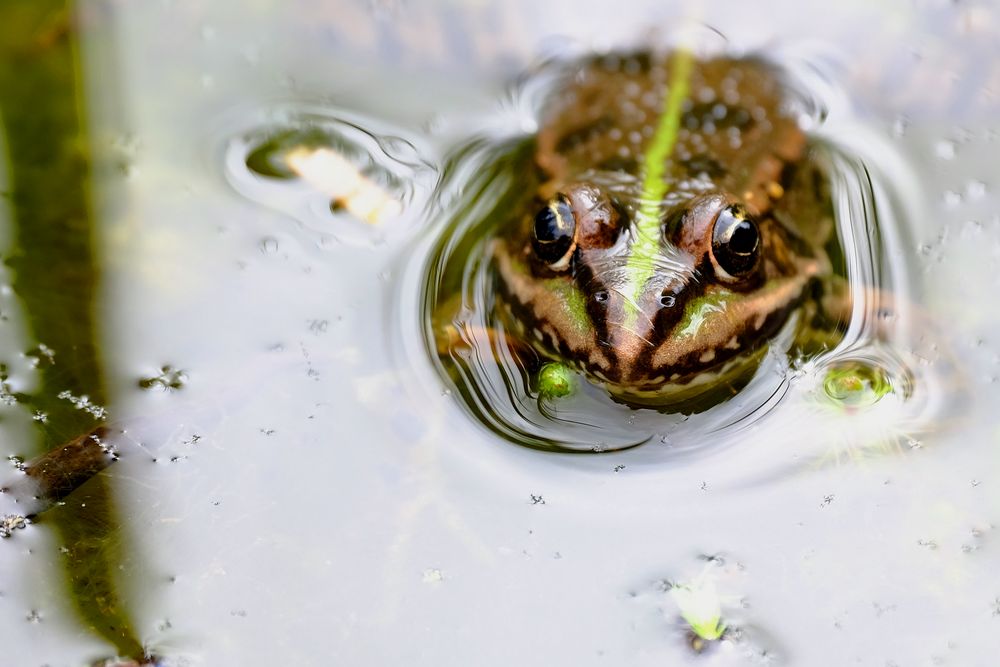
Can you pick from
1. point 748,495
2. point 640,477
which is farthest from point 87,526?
point 748,495

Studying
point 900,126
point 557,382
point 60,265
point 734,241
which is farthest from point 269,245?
point 900,126

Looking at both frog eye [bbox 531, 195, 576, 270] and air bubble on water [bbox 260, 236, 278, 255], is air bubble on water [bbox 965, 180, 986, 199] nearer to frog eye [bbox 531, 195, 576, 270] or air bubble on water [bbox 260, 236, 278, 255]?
frog eye [bbox 531, 195, 576, 270]

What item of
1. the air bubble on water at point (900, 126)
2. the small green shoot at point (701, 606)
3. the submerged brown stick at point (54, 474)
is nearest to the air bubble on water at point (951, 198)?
the air bubble on water at point (900, 126)

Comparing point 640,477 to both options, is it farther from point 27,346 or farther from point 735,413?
point 27,346

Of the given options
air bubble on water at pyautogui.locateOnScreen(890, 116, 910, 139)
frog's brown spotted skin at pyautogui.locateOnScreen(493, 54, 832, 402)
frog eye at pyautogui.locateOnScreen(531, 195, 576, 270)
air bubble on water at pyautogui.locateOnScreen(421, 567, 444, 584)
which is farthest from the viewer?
air bubble on water at pyautogui.locateOnScreen(890, 116, 910, 139)

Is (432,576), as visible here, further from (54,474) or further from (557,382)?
(54,474)

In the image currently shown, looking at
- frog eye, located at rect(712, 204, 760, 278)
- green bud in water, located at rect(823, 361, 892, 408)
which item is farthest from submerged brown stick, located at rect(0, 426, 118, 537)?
green bud in water, located at rect(823, 361, 892, 408)
